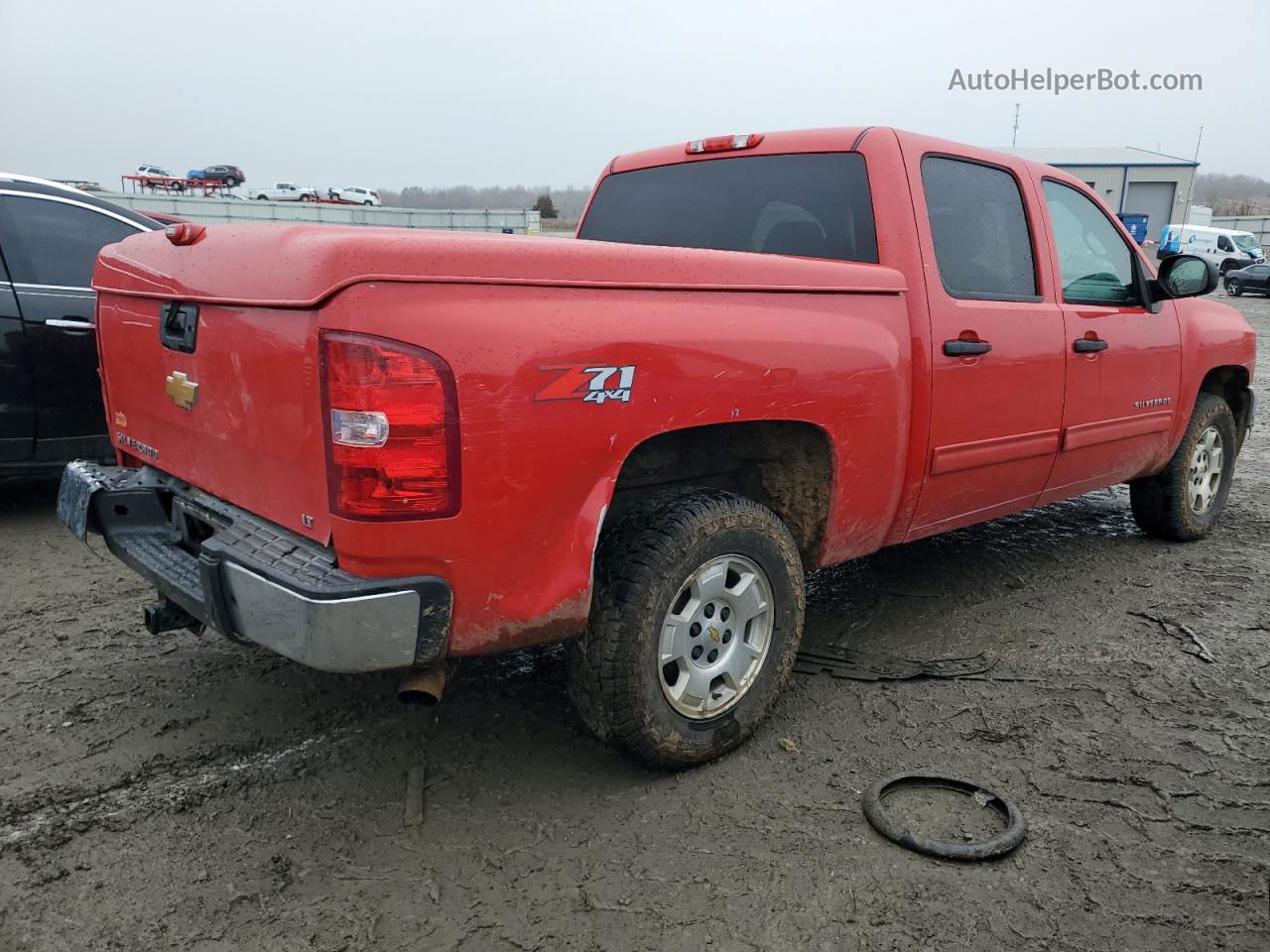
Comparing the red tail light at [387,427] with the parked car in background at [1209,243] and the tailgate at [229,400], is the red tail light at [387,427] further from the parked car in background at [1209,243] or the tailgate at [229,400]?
the parked car in background at [1209,243]

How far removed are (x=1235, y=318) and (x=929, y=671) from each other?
3072 millimetres

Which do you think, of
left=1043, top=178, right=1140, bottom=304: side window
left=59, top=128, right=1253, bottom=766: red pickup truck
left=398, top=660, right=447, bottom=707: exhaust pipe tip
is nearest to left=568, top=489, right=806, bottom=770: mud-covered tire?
left=59, top=128, right=1253, bottom=766: red pickup truck

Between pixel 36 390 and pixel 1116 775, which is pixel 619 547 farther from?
pixel 36 390

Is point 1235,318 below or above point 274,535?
above

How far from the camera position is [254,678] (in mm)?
3410

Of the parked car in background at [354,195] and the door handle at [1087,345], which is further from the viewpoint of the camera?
the parked car in background at [354,195]

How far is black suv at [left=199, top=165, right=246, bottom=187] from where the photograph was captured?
177 ft

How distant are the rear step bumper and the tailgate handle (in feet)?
1.44

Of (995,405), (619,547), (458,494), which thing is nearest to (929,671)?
(995,405)

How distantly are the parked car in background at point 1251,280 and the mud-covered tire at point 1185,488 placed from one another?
27.3m

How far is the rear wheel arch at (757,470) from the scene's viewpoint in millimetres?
2871

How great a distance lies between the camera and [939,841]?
2521mm

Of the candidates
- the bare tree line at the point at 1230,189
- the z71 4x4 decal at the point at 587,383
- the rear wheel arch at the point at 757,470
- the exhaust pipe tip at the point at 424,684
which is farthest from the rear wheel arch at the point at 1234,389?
the bare tree line at the point at 1230,189

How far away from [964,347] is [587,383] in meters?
1.64
